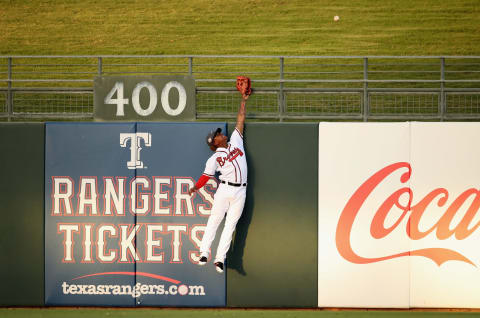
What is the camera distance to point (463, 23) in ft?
76.5

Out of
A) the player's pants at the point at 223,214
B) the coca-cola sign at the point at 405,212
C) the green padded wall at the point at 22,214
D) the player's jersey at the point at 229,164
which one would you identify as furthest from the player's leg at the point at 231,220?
the green padded wall at the point at 22,214

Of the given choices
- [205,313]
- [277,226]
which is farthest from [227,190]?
[205,313]

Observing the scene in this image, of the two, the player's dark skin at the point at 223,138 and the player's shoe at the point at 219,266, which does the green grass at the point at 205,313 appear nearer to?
the player's shoe at the point at 219,266

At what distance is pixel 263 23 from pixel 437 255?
17862 mm

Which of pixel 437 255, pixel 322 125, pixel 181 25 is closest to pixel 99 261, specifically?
pixel 322 125

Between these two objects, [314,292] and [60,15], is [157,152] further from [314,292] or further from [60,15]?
[60,15]

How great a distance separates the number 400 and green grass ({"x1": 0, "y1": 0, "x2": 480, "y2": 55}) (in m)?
13.8

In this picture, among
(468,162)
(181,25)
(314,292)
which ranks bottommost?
(314,292)

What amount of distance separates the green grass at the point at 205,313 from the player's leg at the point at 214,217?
2.36 feet

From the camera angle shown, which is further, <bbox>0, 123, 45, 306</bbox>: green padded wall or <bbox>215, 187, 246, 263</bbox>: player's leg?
<bbox>0, 123, 45, 306</bbox>: green padded wall

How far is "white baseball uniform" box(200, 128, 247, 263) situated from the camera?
730 cm

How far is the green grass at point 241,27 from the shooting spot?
72.6ft

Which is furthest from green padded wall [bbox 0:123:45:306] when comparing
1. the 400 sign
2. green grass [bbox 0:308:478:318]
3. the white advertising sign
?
the white advertising sign

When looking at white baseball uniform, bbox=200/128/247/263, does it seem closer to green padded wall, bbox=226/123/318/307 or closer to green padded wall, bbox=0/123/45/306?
green padded wall, bbox=226/123/318/307
